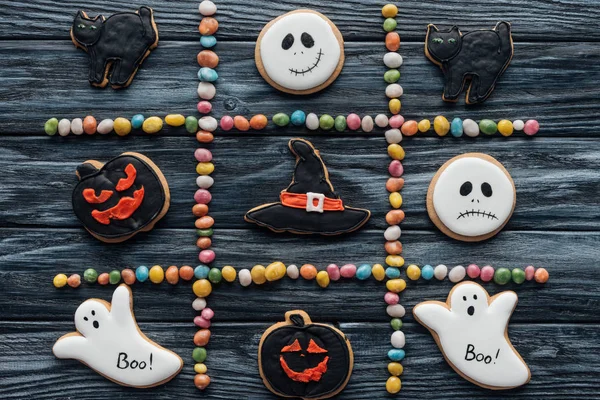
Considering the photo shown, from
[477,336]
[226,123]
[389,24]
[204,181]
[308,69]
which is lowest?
[477,336]

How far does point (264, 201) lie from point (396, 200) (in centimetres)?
23

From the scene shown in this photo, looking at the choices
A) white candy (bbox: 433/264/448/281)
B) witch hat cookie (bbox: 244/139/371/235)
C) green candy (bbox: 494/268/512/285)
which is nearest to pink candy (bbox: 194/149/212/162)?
witch hat cookie (bbox: 244/139/371/235)

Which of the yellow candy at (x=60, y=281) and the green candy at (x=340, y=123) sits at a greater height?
the green candy at (x=340, y=123)

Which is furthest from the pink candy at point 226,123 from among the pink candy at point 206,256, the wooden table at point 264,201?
the pink candy at point 206,256

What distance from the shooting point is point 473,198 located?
3.16 feet

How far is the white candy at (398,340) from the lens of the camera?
0.97 metres

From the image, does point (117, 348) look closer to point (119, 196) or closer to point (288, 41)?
point (119, 196)

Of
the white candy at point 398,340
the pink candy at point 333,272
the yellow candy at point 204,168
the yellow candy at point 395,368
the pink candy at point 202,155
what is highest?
the pink candy at point 202,155

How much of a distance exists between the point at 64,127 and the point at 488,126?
0.74 m

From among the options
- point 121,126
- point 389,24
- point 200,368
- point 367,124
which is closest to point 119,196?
point 121,126

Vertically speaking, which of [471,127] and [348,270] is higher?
[471,127]

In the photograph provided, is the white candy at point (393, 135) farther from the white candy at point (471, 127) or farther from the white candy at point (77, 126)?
the white candy at point (77, 126)

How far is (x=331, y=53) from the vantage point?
97 cm

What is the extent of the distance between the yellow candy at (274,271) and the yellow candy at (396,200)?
0.22 meters
